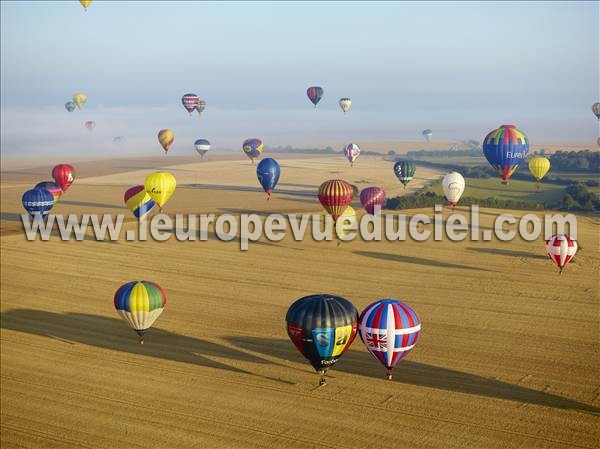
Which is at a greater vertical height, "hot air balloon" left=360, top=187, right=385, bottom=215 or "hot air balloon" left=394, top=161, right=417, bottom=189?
"hot air balloon" left=394, top=161, right=417, bottom=189

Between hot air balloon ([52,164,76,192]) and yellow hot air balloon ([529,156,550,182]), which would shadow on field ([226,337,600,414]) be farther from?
yellow hot air balloon ([529,156,550,182])

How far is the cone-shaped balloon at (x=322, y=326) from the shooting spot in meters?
22.8

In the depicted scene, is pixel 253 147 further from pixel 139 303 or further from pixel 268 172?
pixel 139 303

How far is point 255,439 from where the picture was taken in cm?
2092

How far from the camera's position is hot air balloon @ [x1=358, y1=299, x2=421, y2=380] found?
925 inches

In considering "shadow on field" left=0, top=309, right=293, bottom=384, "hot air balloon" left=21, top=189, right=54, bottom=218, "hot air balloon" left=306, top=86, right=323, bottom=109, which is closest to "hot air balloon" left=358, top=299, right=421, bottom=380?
"shadow on field" left=0, top=309, right=293, bottom=384

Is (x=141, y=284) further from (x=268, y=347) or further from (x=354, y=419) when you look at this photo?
(x=354, y=419)

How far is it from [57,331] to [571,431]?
74.2 ft

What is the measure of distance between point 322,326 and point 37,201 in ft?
120

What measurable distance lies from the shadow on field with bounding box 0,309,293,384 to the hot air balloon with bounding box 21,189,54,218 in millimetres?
19532

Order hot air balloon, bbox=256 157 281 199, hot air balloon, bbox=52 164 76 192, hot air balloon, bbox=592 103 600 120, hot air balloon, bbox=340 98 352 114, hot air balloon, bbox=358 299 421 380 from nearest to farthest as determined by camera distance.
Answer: hot air balloon, bbox=358 299 421 380, hot air balloon, bbox=256 157 281 199, hot air balloon, bbox=52 164 76 192, hot air balloon, bbox=592 103 600 120, hot air balloon, bbox=340 98 352 114

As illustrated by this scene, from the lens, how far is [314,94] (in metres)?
92.4

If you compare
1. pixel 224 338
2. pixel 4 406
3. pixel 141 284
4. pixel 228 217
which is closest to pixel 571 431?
pixel 224 338

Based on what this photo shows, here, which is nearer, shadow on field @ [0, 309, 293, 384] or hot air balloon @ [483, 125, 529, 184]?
shadow on field @ [0, 309, 293, 384]
